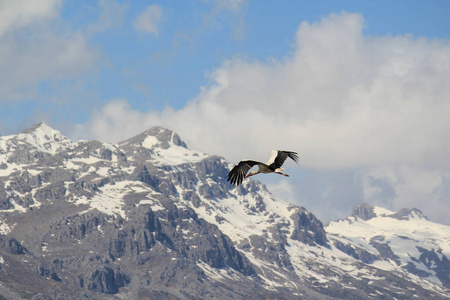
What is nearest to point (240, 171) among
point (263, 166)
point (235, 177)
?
point (235, 177)

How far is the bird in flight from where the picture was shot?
2660 inches

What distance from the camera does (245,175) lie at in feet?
227

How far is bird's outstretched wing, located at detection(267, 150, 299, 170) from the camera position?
2667 inches

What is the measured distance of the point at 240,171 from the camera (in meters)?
69.4

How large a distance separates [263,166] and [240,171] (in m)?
2.64

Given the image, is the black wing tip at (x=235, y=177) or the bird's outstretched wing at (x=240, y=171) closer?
the bird's outstretched wing at (x=240, y=171)

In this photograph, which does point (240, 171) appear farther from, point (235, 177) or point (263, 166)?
point (263, 166)

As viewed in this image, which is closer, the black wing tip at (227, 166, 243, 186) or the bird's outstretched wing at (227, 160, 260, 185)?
the bird's outstretched wing at (227, 160, 260, 185)

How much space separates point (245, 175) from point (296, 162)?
4550 millimetres

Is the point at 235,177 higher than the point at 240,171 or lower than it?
lower

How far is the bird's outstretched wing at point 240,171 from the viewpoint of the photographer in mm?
68250

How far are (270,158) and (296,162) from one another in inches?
85.8

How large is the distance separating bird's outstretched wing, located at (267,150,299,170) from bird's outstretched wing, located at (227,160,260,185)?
1540 millimetres

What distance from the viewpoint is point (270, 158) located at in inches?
2680
